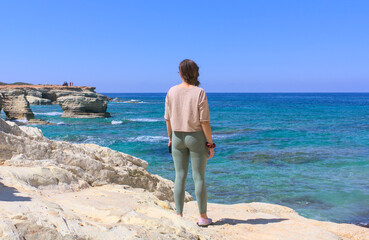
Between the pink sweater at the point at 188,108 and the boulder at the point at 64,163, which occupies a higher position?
the pink sweater at the point at 188,108

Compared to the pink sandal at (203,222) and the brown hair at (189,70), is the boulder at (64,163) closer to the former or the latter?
the pink sandal at (203,222)

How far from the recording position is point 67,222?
2.68 metres

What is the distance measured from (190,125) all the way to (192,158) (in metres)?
0.38

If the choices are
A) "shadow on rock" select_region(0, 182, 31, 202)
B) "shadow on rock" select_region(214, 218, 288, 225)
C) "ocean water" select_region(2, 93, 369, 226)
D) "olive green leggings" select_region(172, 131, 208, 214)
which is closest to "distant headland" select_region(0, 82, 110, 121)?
"ocean water" select_region(2, 93, 369, 226)

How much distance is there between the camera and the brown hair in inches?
148

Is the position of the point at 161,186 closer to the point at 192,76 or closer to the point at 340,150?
the point at 192,76

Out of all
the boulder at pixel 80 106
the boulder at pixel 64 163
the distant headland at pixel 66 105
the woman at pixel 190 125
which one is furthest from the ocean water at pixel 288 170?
the boulder at pixel 80 106

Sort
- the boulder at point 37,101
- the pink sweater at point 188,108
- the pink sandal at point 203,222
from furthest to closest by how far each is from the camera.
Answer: the boulder at point 37,101
the pink sandal at point 203,222
the pink sweater at point 188,108

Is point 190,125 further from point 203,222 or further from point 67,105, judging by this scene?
point 67,105

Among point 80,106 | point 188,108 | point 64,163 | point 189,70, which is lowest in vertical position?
point 80,106

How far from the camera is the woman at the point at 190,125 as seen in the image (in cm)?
368

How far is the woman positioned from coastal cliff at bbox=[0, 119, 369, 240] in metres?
0.48

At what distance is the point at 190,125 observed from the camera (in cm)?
370

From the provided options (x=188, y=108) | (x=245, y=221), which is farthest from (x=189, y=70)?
(x=245, y=221)
